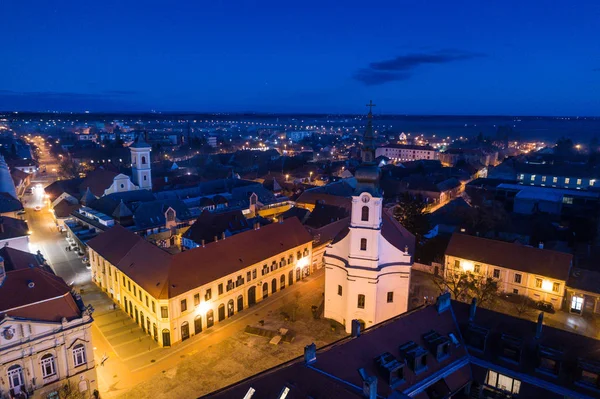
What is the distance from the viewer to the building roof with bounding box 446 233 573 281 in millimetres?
45000

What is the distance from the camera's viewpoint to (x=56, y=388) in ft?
100

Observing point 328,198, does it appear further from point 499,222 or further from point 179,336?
point 179,336

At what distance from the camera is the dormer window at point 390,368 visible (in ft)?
74.6

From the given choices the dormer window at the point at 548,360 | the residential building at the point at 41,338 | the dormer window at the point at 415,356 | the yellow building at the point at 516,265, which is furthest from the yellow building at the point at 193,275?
the dormer window at the point at 548,360

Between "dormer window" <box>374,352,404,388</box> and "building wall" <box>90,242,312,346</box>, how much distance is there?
22082 millimetres

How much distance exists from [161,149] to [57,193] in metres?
112

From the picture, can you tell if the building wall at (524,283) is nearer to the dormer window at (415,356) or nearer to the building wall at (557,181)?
the dormer window at (415,356)

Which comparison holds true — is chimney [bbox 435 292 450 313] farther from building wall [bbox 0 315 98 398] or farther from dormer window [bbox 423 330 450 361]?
building wall [bbox 0 315 98 398]

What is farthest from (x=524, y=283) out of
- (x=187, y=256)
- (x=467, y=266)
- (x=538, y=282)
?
(x=187, y=256)

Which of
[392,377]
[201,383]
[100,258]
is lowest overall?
[201,383]

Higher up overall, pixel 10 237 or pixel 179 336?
pixel 10 237

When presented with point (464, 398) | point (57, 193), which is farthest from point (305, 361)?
point (57, 193)

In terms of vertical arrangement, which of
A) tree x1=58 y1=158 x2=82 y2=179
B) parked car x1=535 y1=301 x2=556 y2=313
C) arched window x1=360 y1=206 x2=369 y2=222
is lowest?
parked car x1=535 y1=301 x2=556 y2=313

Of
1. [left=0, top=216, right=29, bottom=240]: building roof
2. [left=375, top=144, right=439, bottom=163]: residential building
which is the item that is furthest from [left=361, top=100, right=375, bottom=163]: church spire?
[left=375, top=144, right=439, bottom=163]: residential building
